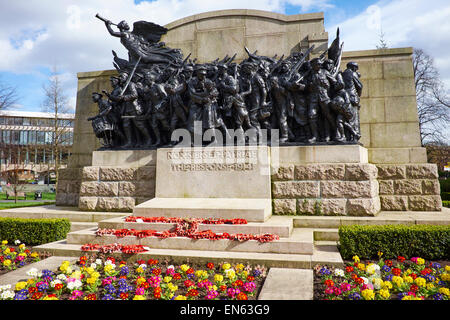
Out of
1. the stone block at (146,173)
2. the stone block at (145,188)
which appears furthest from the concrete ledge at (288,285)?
the stone block at (146,173)

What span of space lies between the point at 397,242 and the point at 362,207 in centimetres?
244

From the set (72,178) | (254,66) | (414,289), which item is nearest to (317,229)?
(414,289)

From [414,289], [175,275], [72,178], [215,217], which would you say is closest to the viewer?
[414,289]

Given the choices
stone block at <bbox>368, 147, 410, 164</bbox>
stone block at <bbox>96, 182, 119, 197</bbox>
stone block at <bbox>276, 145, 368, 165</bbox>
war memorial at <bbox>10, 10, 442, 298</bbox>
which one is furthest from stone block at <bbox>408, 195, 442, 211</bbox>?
stone block at <bbox>96, 182, 119, 197</bbox>

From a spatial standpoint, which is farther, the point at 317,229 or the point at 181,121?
the point at 181,121

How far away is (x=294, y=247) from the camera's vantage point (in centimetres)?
678

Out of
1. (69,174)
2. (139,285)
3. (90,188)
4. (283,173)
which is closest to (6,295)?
(139,285)

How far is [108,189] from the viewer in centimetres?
1116

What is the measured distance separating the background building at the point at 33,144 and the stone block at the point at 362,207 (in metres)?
29.5

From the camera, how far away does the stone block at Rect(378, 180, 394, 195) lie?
10.6 metres

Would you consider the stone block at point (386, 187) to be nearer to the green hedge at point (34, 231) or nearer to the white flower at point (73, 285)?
the white flower at point (73, 285)

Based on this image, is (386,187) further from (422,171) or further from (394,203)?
(422,171)

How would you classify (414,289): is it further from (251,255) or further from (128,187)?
(128,187)
